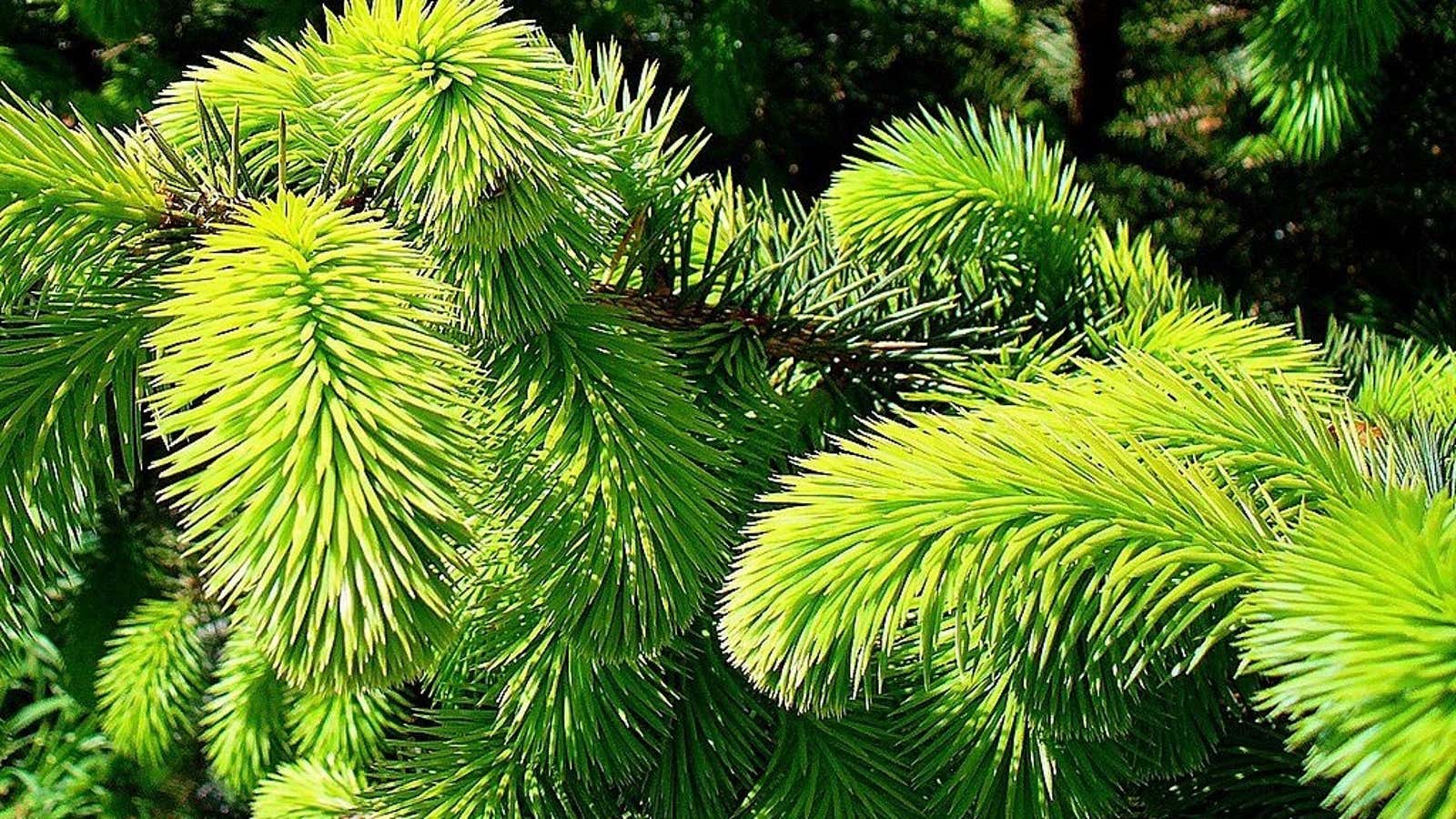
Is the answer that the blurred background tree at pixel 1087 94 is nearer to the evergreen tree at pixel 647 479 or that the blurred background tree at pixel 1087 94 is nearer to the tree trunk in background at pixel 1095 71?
the tree trunk in background at pixel 1095 71

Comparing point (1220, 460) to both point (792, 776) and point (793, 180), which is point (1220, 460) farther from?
point (793, 180)

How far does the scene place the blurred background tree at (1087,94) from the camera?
1142 mm

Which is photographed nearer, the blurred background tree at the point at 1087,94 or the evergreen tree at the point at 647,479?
the evergreen tree at the point at 647,479

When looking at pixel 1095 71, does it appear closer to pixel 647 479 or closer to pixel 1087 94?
pixel 1087 94

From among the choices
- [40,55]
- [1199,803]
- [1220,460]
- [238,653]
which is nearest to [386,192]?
[1220,460]

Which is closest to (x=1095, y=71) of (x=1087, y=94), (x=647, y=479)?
(x=1087, y=94)

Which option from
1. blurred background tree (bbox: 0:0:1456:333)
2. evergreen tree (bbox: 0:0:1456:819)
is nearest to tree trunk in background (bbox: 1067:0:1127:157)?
blurred background tree (bbox: 0:0:1456:333)

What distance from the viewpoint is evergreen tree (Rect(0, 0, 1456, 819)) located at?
1.24ft

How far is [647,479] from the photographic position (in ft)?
1.57

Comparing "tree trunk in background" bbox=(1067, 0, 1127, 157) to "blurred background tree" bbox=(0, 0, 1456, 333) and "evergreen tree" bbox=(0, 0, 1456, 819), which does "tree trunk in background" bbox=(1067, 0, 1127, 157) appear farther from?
"evergreen tree" bbox=(0, 0, 1456, 819)

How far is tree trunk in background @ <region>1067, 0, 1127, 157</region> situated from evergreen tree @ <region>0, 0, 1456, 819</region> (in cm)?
65

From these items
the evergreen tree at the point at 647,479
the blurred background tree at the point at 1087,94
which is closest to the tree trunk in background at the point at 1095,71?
the blurred background tree at the point at 1087,94

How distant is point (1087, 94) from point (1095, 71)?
4 cm

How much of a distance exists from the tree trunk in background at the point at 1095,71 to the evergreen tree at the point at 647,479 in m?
0.65
